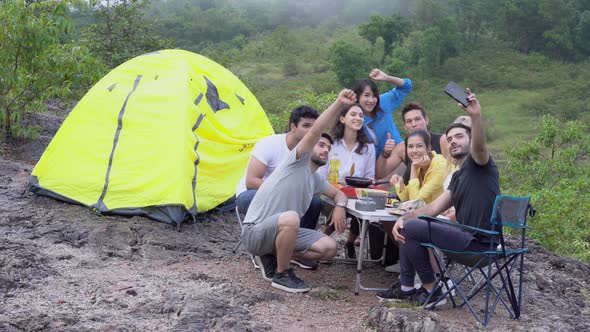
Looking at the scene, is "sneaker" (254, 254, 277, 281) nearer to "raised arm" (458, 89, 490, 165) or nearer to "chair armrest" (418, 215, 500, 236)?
"chair armrest" (418, 215, 500, 236)

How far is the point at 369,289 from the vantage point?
407cm

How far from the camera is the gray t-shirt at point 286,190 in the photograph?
12.9ft

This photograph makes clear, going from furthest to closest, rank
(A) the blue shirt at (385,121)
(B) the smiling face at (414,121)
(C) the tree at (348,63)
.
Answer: (C) the tree at (348,63) → (A) the blue shirt at (385,121) → (B) the smiling face at (414,121)

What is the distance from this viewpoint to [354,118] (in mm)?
4602

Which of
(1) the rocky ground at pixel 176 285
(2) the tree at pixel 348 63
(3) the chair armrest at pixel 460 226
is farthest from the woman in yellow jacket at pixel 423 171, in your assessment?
(2) the tree at pixel 348 63

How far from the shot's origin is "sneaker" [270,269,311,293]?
156 inches

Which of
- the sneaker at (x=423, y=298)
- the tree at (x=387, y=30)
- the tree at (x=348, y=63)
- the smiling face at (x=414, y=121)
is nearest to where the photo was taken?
the sneaker at (x=423, y=298)

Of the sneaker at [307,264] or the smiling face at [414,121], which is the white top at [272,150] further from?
the smiling face at [414,121]

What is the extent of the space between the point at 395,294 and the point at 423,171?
76 cm

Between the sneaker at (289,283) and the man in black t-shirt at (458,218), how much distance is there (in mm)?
568

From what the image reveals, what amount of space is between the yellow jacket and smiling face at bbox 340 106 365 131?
66 centimetres

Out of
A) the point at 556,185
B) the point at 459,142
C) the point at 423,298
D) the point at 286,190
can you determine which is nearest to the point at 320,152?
the point at 286,190

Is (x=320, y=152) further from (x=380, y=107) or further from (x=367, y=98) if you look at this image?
(x=380, y=107)

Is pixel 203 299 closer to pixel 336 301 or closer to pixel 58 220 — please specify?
pixel 336 301
